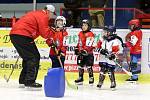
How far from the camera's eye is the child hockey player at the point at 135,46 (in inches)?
344

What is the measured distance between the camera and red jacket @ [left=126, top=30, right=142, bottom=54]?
28.7 feet

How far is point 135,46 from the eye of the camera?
28.8 ft

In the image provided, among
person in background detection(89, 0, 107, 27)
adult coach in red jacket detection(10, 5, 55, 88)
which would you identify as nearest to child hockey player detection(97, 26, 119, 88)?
adult coach in red jacket detection(10, 5, 55, 88)

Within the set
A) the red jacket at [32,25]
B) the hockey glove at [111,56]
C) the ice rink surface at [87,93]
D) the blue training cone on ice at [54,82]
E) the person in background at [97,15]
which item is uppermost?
the person in background at [97,15]

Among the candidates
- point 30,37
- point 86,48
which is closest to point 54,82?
point 30,37

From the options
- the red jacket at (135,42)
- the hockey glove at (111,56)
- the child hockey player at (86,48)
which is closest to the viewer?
the hockey glove at (111,56)

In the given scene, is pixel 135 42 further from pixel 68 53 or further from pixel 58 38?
pixel 58 38

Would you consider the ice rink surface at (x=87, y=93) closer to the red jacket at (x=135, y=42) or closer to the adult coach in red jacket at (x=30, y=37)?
the adult coach in red jacket at (x=30, y=37)

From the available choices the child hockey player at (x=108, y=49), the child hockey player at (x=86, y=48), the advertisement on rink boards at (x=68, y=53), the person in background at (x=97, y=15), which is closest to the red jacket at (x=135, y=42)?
the advertisement on rink boards at (x=68, y=53)

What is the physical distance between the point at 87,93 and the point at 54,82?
31.6 inches

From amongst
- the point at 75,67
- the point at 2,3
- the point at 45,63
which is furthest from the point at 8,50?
the point at 2,3

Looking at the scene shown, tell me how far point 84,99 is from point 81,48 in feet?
6.01

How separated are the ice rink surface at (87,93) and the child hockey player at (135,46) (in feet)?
1.63

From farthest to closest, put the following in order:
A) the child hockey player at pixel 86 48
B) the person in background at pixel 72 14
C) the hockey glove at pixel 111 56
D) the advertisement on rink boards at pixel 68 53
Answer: the person in background at pixel 72 14, the advertisement on rink boards at pixel 68 53, the child hockey player at pixel 86 48, the hockey glove at pixel 111 56
